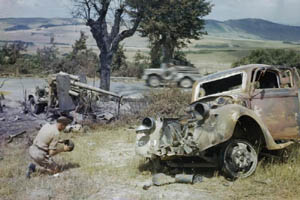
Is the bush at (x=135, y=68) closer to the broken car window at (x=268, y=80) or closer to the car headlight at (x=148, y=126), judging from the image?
the broken car window at (x=268, y=80)

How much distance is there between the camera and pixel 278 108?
7203mm

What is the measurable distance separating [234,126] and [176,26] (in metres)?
24.2

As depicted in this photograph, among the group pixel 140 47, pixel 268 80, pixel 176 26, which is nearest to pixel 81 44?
pixel 176 26

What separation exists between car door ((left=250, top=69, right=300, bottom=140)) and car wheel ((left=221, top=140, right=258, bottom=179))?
0.91 metres

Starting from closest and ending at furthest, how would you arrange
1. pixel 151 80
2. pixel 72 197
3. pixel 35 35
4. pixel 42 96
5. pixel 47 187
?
pixel 72 197 < pixel 47 187 < pixel 42 96 < pixel 151 80 < pixel 35 35

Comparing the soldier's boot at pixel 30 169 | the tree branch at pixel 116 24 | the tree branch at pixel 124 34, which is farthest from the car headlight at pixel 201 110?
the tree branch at pixel 116 24

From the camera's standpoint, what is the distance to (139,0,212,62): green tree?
25.9 meters

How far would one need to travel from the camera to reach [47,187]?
6207 millimetres

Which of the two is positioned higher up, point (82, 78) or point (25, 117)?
point (82, 78)

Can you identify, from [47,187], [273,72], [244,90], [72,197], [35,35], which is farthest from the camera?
[35,35]

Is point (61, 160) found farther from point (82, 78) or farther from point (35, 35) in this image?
point (35, 35)

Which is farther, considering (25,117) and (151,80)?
(151,80)

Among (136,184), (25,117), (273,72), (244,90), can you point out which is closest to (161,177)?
(136,184)

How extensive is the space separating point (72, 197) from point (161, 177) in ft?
5.44
